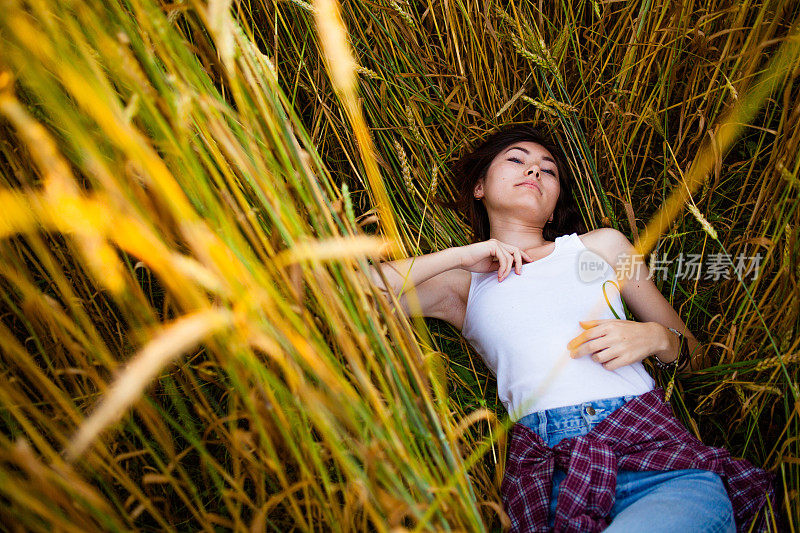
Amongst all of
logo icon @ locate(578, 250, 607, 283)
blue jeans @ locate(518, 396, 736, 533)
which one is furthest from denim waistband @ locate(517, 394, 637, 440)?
logo icon @ locate(578, 250, 607, 283)

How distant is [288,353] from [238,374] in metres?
0.05

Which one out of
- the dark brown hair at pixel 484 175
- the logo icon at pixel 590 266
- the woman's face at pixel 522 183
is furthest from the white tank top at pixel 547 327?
the dark brown hair at pixel 484 175

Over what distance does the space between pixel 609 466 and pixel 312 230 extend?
25.9 inches

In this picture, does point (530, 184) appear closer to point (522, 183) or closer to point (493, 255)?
point (522, 183)

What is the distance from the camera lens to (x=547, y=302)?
1.05m

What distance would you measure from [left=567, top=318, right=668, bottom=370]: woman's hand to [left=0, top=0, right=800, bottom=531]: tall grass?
176 mm

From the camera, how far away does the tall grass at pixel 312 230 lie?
1.44 feet

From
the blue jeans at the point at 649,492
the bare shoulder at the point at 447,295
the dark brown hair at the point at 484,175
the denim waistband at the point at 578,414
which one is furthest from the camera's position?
the dark brown hair at the point at 484,175

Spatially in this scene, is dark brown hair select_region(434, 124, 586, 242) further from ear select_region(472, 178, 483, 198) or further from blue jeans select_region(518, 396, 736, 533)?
blue jeans select_region(518, 396, 736, 533)

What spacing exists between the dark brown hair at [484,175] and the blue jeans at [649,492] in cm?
54

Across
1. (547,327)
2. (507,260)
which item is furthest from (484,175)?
(547,327)

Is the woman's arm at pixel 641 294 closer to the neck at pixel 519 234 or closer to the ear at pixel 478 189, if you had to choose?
the neck at pixel 519 234

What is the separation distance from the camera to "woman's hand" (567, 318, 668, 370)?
37.7 inches

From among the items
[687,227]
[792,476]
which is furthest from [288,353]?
[687,227]
